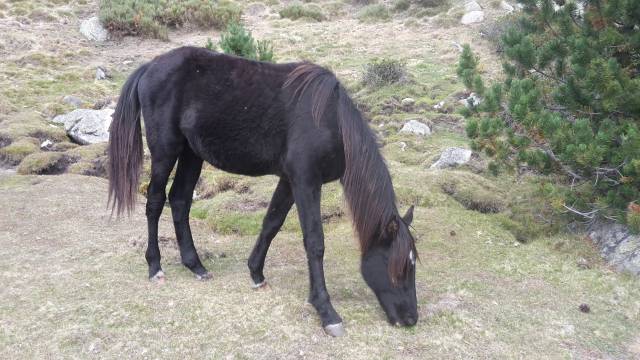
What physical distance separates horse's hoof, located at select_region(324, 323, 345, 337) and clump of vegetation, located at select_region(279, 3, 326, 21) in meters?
23.4

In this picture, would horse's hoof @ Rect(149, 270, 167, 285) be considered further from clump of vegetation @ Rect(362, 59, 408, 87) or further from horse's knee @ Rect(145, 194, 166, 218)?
clump of vegetation @ Rect(362, 59, 408, 87)

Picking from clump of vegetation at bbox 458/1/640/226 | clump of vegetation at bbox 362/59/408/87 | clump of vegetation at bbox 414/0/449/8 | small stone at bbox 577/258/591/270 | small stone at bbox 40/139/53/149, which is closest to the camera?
clump of vegetation at bbox 458/1/640/226

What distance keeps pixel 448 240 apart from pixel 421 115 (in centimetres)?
594

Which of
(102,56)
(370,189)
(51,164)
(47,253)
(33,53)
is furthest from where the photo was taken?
(102,56)

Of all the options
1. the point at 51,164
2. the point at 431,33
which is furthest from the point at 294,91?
the point at 431,33

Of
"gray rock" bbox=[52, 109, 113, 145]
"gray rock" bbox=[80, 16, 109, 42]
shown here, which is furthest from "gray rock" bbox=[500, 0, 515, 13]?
"gray rock" bbox=[52, 109, 113, 145]

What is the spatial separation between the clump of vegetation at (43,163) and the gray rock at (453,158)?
20.6ft

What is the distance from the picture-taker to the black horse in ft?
14.6

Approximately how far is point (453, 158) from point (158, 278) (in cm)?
541

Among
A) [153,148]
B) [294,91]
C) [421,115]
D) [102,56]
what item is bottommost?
[102,56]

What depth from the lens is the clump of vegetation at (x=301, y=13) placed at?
26.2 metres

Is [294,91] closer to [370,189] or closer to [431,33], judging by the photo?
[370,189]

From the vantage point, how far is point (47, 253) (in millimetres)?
5816

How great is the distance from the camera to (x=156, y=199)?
5.23 metres
